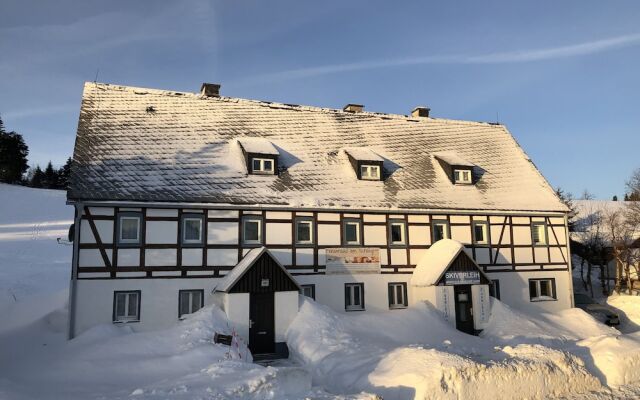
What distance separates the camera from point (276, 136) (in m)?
24.8

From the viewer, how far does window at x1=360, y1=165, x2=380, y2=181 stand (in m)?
24.0

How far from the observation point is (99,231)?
60.8 ft

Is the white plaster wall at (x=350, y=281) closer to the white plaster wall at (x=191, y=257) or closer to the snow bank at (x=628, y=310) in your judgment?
the white plaster wall at (x=191, y=257)

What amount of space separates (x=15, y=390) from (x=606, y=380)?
15460 mm

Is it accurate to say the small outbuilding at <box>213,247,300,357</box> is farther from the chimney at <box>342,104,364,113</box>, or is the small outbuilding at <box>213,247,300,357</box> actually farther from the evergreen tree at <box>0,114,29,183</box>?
the evergreen tree at <box>0,114,29,183</box>

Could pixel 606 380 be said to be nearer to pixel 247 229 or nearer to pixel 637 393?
pixel 637 393

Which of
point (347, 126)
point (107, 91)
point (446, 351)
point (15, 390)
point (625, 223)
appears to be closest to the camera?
point (15, 390)

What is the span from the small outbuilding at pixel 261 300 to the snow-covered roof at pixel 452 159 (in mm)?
11098

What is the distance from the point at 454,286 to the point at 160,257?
12.1 metres

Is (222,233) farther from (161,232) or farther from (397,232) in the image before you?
(397,232)

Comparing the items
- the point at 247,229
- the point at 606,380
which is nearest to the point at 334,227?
the point at 247,229

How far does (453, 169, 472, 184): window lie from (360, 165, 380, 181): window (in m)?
4.15

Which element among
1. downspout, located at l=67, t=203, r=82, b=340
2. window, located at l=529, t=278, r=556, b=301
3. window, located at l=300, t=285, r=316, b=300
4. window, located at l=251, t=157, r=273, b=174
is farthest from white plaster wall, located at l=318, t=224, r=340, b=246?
window, located at l=529, t=278, r=556, b=301

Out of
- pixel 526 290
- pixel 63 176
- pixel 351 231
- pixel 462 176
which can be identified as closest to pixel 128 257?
pixel 351 231
